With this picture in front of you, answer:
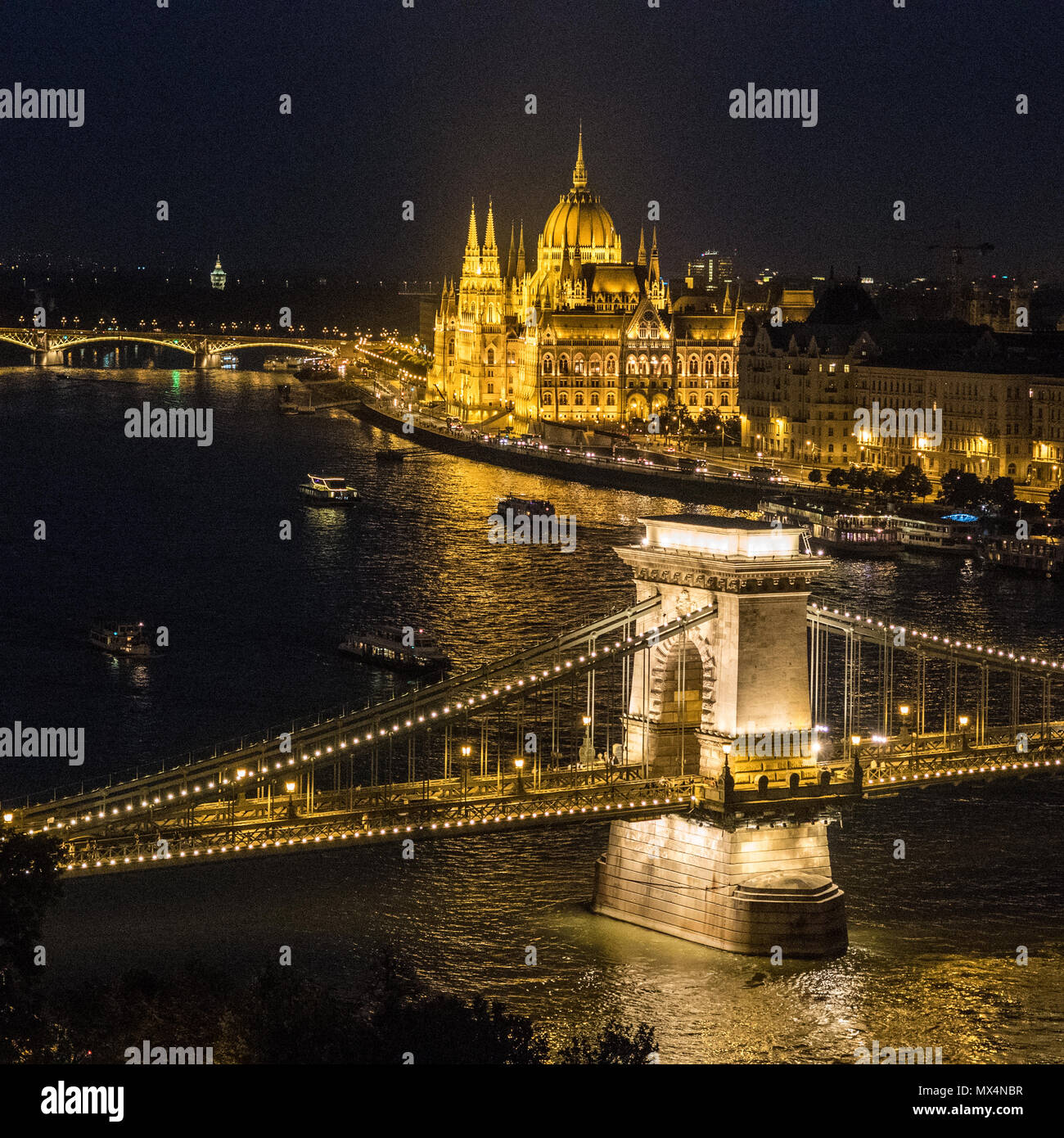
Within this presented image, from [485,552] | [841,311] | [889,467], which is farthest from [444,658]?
[841,311]

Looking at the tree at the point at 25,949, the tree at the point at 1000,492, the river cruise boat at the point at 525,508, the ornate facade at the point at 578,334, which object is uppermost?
the ornate facade at the point at 578,334

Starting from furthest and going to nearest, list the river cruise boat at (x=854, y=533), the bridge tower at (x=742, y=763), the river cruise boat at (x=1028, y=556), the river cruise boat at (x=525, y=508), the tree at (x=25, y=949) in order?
the river cruise boat at (x=525, y=508)
the river cruise boat at (x=854, y=533)
the river cruise boat at (x=1028, y=556)
the bridge tower at (x=742, y=763)
the tree at (x=25, y=949)

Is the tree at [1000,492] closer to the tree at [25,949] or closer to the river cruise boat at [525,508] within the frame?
the river cruise boat at [525,508]

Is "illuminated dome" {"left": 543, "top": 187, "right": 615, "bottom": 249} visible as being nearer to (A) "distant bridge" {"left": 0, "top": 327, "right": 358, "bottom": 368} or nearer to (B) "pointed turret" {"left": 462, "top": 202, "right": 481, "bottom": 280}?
(B) "pointed turret" {"left": 462, "top": 202, "right": 481, "bottom": 280}

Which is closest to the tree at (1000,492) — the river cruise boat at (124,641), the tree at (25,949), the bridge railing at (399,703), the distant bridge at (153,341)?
the river cruise boat at (124,641)

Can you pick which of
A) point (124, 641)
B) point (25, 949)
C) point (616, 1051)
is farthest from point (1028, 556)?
point (25, 949)

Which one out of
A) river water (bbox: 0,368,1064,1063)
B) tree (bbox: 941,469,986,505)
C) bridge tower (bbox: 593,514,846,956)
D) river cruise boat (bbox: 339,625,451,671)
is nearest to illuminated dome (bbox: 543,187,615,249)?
river water (bbox: 0,368,1064,1063)

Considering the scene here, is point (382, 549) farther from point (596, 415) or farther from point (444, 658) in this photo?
point (596, 415)
